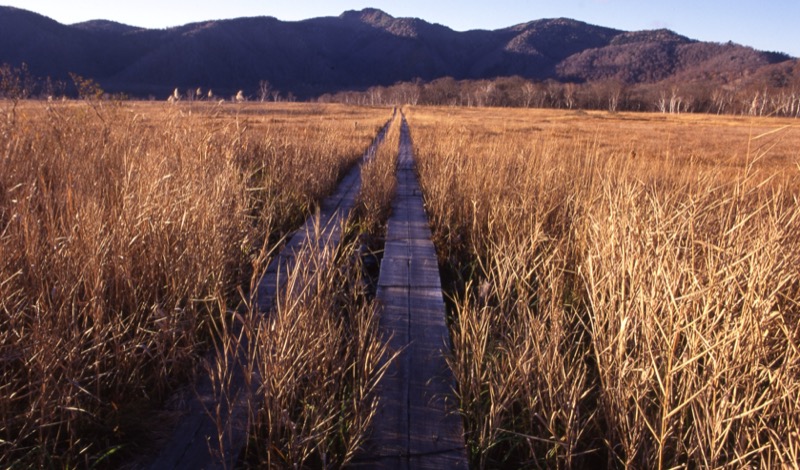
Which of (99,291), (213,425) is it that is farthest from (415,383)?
(99,291)

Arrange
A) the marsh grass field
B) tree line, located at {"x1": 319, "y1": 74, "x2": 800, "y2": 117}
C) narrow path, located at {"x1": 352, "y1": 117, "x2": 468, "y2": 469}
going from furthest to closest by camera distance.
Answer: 1. tree line, located at {"x1": 319, "y1": 74, "x2": 800, "y2": 117}
2. narrow path, located at {"x1": 352, "y1": 117, "x2": 468, "y2": 469}
3. the marsh grass field

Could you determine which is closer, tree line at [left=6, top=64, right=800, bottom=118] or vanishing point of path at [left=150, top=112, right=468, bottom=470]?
vanishing point of path at [left=150, top=112, right=468, bottom=470]

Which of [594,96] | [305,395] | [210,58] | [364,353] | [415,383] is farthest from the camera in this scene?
[210,58]

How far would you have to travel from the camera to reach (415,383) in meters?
2.20

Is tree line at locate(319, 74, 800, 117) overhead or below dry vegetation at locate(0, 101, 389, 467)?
overhead

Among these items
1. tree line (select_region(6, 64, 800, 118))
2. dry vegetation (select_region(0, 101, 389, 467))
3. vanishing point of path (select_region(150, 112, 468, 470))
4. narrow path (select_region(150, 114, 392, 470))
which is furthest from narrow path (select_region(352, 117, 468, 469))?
tree line (select_region(6, 64, 800, 118))

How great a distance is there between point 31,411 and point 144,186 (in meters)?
1.70

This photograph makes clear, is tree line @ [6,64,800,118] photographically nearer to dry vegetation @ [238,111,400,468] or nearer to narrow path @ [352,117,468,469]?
narrow path @ [352,117,468,469]

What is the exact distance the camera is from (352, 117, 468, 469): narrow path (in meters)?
1.78

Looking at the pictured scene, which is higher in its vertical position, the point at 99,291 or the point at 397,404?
the point at 99,291

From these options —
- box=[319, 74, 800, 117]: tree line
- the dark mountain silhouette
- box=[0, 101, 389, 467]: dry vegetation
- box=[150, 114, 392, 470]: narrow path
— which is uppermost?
the dark mountain silhouette

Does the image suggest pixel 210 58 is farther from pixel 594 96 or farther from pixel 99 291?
pixel 99 291

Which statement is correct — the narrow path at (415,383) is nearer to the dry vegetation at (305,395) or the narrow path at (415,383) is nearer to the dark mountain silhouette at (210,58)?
the dry vegetation at (305,395)

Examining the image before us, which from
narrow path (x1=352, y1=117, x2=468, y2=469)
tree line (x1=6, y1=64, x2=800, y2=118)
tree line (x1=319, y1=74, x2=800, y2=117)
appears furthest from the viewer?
tree line (x1=319, y1=74, x2=800, y2=117)
